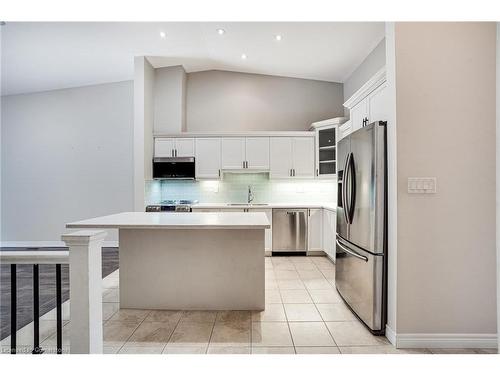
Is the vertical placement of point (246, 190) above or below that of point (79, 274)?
above

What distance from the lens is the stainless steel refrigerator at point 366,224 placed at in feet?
7.52

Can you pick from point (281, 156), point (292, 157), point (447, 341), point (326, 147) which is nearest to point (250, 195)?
point (281, 156)

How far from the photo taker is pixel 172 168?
5.06 meters

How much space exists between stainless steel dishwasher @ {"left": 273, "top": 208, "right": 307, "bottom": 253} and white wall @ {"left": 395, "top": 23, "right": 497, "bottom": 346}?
110 inches

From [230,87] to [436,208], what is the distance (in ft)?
14.2

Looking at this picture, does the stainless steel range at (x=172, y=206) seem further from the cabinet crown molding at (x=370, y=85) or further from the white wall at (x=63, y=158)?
the cabinet crown molding at (x=370, y=85)

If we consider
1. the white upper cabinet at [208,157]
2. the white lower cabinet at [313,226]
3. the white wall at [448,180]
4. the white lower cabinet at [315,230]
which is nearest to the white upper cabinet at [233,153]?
the white upper cabinet at [208,157]

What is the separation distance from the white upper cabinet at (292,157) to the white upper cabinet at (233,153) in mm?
534

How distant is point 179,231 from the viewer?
2811 millimetres

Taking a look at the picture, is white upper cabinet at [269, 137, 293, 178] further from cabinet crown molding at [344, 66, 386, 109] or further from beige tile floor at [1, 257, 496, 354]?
beige tile floor at [1, 257, 496, 354]

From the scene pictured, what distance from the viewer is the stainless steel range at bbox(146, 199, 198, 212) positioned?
4.71 m

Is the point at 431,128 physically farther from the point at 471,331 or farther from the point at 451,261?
the point at 471,331

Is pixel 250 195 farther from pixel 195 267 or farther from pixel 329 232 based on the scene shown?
pixel 195 267

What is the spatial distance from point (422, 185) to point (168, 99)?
4360mm
